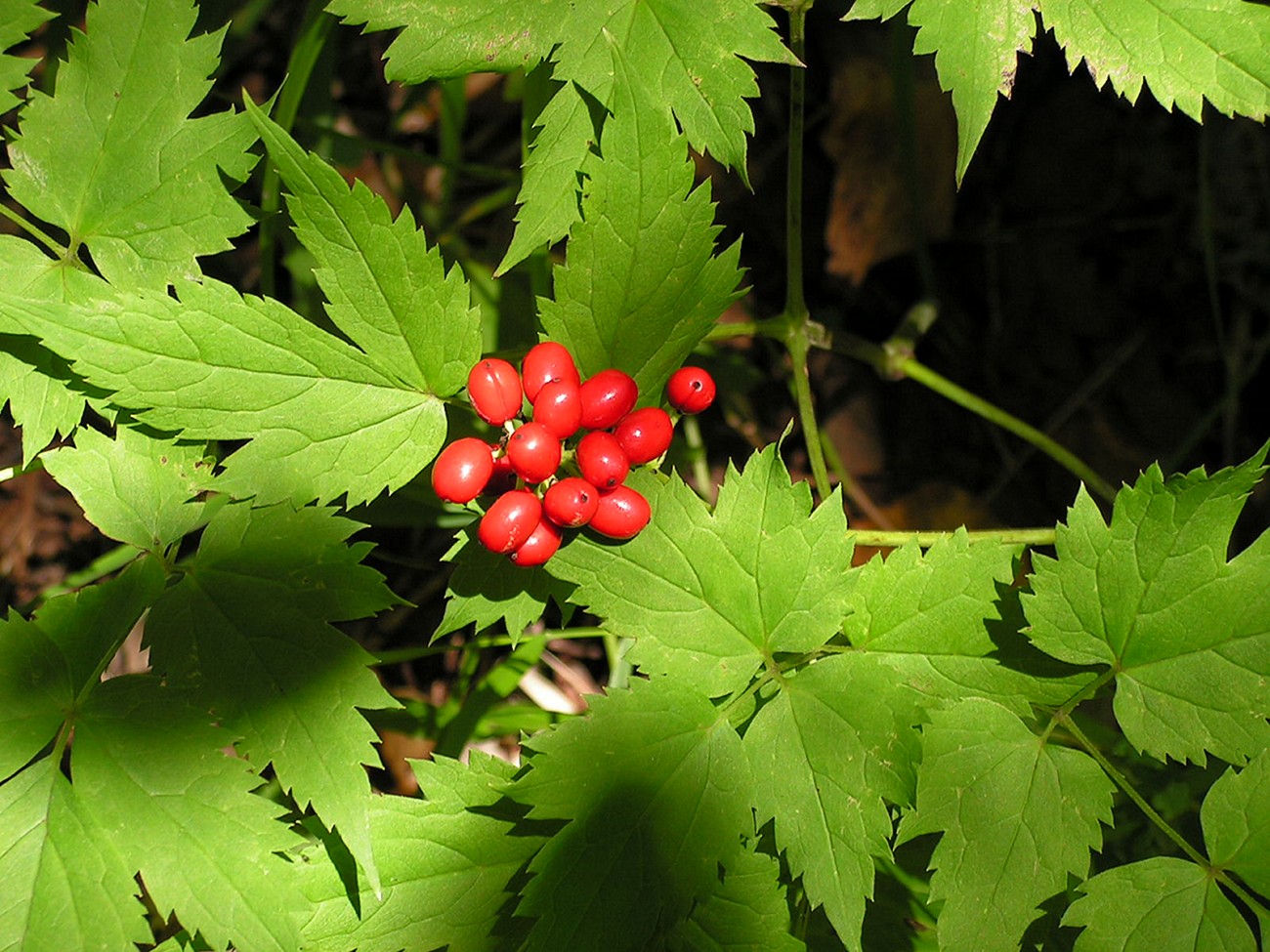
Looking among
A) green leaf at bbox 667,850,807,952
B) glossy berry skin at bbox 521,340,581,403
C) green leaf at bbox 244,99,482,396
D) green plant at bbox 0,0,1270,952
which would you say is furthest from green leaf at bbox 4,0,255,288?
green leaf at bbox 667,850,807,952

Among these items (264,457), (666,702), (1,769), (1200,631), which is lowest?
(1,769)

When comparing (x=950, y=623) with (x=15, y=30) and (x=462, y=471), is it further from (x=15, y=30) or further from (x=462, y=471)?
(x=15, y=30)

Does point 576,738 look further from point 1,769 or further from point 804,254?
point 804,254

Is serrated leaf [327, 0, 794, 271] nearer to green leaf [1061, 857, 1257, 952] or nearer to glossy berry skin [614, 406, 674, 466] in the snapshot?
glossy berry skin [614, 406, 674, 466]

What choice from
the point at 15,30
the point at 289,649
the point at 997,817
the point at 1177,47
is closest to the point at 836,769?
the point at 997,817

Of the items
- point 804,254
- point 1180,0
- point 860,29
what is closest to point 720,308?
point 1180,0
